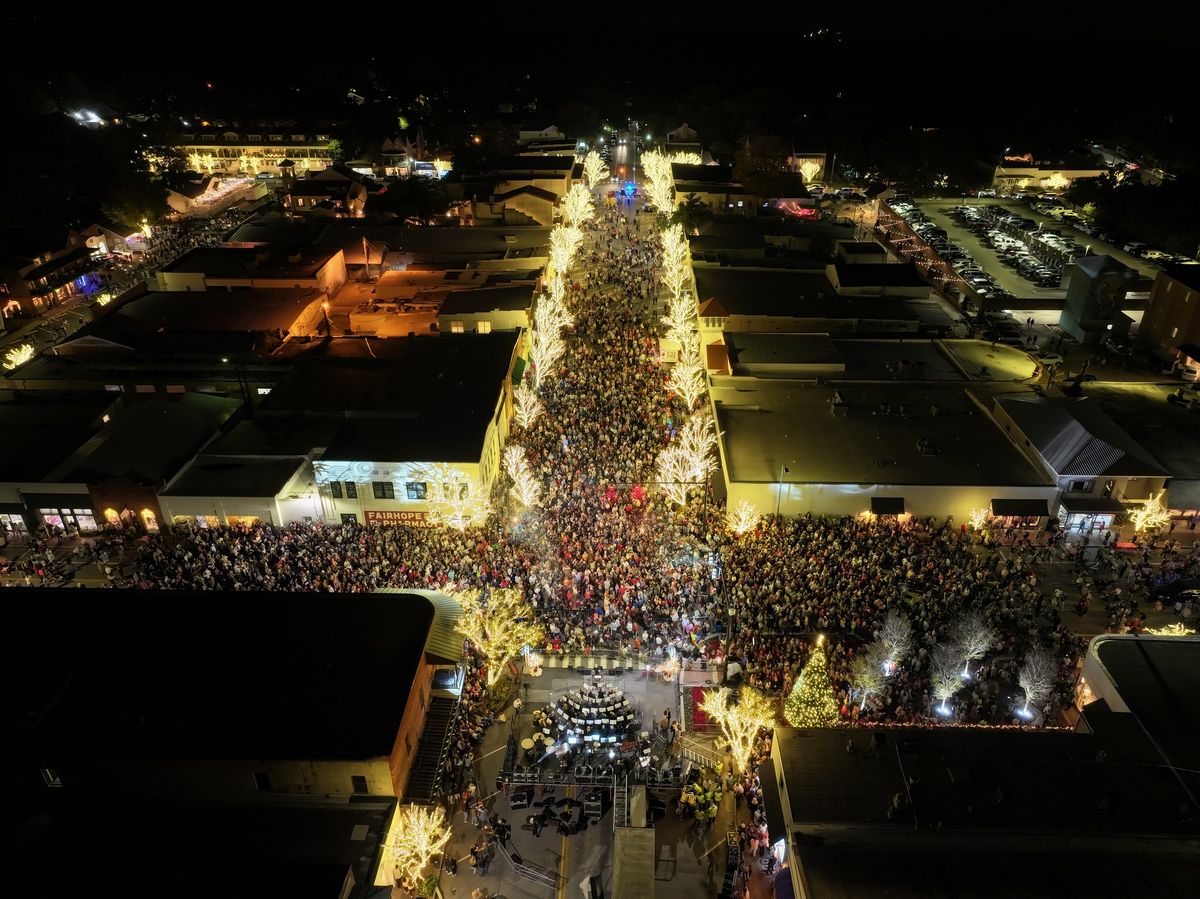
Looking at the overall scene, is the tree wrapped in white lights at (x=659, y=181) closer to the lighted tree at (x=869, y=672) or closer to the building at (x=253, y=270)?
the building at (x=253, y=270)

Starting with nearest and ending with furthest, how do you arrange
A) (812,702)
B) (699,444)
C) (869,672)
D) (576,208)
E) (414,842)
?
(414,842) → (812,702) → (869,672) → (699,444) → (576,208)

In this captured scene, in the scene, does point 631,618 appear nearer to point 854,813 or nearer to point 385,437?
point 854,813

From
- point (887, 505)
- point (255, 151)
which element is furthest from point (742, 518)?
point (255, 151)

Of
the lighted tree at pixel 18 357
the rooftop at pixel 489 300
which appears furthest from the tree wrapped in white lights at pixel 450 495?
the lighted tree at pixel 18 357

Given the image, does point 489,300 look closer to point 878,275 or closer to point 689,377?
point 689,377

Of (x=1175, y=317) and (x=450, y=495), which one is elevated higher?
(x=1175, y=317)

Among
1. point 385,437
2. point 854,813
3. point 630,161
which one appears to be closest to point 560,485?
point 385,437
